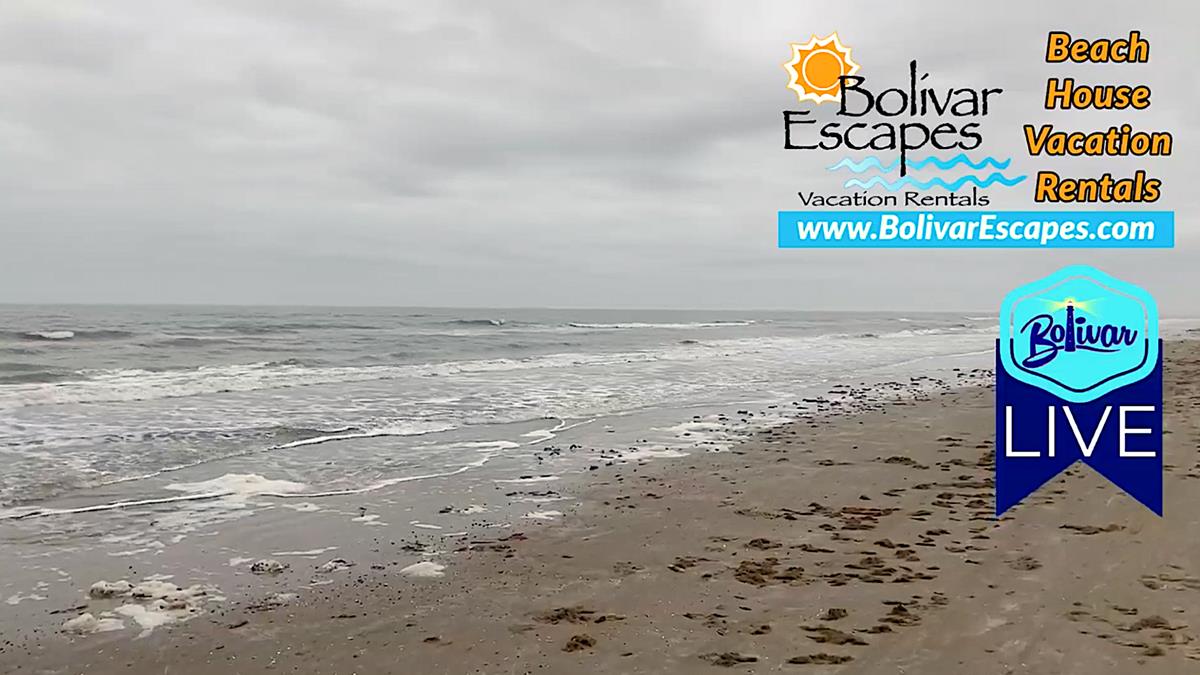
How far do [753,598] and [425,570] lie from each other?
2.27 m

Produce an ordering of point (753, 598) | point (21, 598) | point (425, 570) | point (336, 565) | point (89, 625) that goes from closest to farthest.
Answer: point (89, 625) → point (753, 598) → point (21, 598) → point (425, 570) → point (336, 565)

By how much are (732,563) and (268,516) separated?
162 inches

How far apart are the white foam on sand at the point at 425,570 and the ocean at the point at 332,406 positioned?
8.67 ft

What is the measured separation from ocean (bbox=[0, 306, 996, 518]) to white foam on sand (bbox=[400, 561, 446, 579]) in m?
2.64

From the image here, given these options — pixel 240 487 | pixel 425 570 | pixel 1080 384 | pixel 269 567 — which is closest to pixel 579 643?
pixel 425 570

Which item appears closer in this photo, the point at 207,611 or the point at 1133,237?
the point at 207,611

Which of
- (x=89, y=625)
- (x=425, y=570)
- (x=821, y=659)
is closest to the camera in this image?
(x=821, y=659)

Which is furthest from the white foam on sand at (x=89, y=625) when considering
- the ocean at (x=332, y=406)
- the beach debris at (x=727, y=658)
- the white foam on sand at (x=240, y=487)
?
the beach debris at (x=727, y=658)

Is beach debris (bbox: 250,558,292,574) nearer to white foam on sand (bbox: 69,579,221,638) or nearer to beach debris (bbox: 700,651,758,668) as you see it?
white foam on sand (bbox: 69,579,221,638)

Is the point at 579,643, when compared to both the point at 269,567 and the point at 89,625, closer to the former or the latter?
the point at 269,567

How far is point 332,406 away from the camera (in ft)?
47.1

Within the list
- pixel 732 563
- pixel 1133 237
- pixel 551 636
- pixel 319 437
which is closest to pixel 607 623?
pixel 551 636

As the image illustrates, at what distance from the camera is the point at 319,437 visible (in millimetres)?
11023

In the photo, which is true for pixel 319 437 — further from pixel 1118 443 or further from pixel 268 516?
pixel 1118 443
